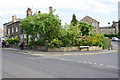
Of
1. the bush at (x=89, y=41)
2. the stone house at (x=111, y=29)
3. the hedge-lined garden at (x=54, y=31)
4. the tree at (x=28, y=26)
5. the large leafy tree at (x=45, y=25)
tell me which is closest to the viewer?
the large leafy tree at (x=45, y=25)

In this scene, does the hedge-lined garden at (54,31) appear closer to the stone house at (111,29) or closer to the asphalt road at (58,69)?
the asphalt road at (58,69)

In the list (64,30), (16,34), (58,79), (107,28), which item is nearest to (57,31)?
(64,30)

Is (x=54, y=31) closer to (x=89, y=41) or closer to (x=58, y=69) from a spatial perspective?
(x=89, y=41)

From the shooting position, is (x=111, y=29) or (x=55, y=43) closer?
(x=55, y=43)

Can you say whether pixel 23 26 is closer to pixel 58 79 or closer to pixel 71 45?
pixel 71 45

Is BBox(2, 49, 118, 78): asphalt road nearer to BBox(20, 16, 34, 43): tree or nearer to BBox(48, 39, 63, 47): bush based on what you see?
BBox(48, 39, 63, 47): bush

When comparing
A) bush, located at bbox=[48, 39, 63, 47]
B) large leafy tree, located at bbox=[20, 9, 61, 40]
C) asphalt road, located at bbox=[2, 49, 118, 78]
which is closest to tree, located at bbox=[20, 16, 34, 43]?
large leafy tree, located at bbox=[20, 9, 61, 40]

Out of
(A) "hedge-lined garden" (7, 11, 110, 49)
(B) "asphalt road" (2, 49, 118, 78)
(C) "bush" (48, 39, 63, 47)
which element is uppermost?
(A) "hedge-lined garden" (7, 11, 110, 49)

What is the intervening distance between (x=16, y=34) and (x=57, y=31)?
23128mm

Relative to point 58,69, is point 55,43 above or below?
above

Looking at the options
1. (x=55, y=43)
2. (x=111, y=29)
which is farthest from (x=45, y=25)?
(x=111, y=29)

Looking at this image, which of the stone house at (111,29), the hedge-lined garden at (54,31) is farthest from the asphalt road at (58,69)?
the stone house at (111,29)

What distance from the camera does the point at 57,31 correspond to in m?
23.1

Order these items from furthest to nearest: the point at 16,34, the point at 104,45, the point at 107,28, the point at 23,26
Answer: the point at 107,28
the point at 16,34
the point at 104,45
the point at 23,26
